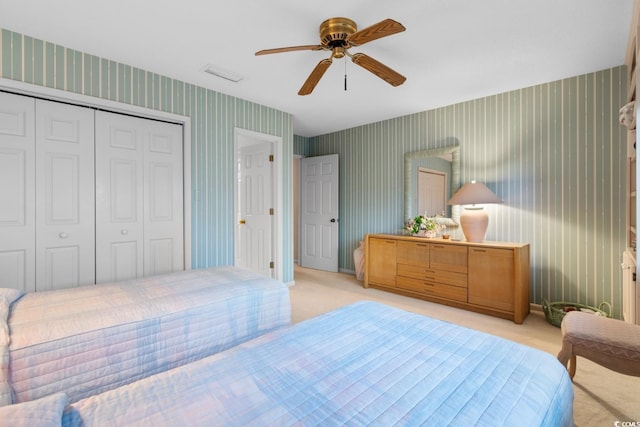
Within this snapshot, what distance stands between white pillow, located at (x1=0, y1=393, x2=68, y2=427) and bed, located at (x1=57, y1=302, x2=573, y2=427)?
0.03m

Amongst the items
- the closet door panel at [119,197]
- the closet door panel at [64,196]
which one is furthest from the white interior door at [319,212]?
the closet door panel at [64,196]

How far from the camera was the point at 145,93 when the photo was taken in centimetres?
297

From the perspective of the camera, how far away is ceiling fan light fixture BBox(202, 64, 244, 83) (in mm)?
2890

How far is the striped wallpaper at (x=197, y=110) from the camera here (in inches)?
95.3

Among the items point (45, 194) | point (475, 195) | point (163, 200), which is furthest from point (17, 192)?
point (475, 195)

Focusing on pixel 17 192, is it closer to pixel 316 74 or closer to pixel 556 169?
pixel 316 74

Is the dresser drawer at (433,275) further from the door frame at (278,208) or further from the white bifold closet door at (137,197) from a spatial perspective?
the white bifold closet door at (137,197)

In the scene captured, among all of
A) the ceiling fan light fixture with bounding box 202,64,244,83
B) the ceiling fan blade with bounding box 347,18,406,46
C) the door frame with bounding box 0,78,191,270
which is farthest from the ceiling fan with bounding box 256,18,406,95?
the door frame with bounding box 0,78,191,270

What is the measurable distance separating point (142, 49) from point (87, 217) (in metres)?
1.56

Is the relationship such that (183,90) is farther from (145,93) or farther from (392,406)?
(392,406)

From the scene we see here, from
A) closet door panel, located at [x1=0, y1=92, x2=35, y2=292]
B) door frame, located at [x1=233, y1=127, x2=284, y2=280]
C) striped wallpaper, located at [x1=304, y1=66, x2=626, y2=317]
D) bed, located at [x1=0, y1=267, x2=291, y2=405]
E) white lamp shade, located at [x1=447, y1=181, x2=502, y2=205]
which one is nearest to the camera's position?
bed, located at [x1=0, y1=267, x2=291, y2=405]

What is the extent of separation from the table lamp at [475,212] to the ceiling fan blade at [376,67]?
170cm

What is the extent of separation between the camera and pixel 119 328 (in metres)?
1.54

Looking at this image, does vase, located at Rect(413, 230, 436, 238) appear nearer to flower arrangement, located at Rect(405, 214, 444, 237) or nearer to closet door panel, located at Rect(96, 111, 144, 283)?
flower arrangement, located at Rect(405, 214, 444, 237)
